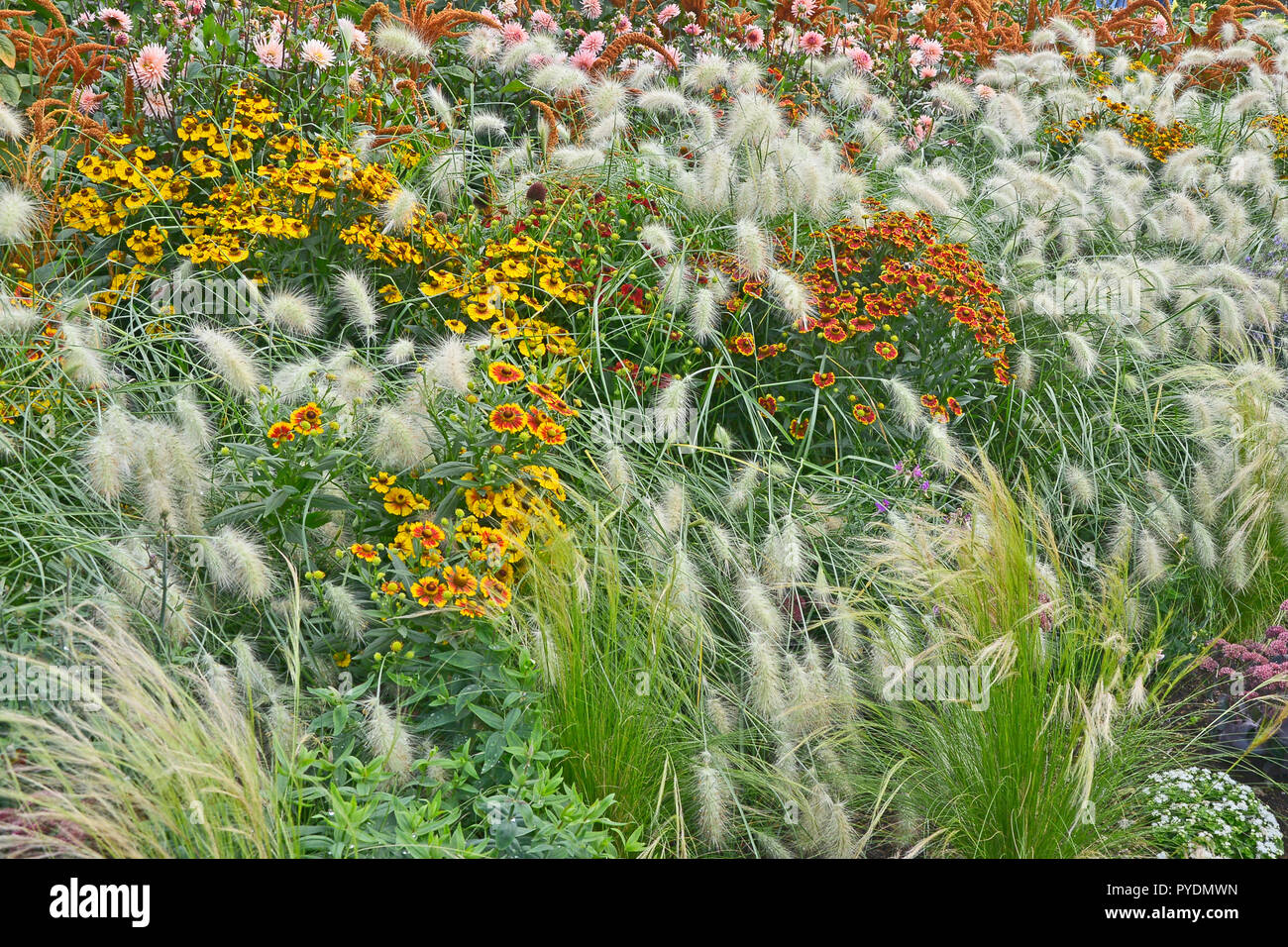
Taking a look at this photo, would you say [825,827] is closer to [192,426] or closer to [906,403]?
[906,403]

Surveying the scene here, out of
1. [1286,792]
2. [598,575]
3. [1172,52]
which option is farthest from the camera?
[1172,52]

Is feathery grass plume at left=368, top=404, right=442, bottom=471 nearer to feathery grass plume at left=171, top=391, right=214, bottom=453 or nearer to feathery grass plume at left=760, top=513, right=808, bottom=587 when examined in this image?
feathery grass plume at left=171, top=391, right=214, bottom=453

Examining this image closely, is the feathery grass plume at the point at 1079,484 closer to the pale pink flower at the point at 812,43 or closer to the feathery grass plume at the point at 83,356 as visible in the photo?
the pale pink flower at the point at 812,43

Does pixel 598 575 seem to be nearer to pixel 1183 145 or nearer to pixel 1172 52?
pixel 1183 145

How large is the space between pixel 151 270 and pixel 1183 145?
525 cm

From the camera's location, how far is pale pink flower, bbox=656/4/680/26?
5.63m

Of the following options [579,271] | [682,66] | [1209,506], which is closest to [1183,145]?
[682,66]

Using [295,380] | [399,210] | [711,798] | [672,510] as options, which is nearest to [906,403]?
[672,510]

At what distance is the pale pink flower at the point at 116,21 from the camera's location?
13.8 feet

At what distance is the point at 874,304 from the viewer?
3.74 meters

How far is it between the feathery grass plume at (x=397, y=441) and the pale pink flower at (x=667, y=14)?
3.64m

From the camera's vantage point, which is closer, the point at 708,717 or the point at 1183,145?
the point at 708,717

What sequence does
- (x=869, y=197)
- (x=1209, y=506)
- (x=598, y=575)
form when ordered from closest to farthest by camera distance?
(x=598, y=575) → (x=1209, y=506) → (x=869, y=197)
